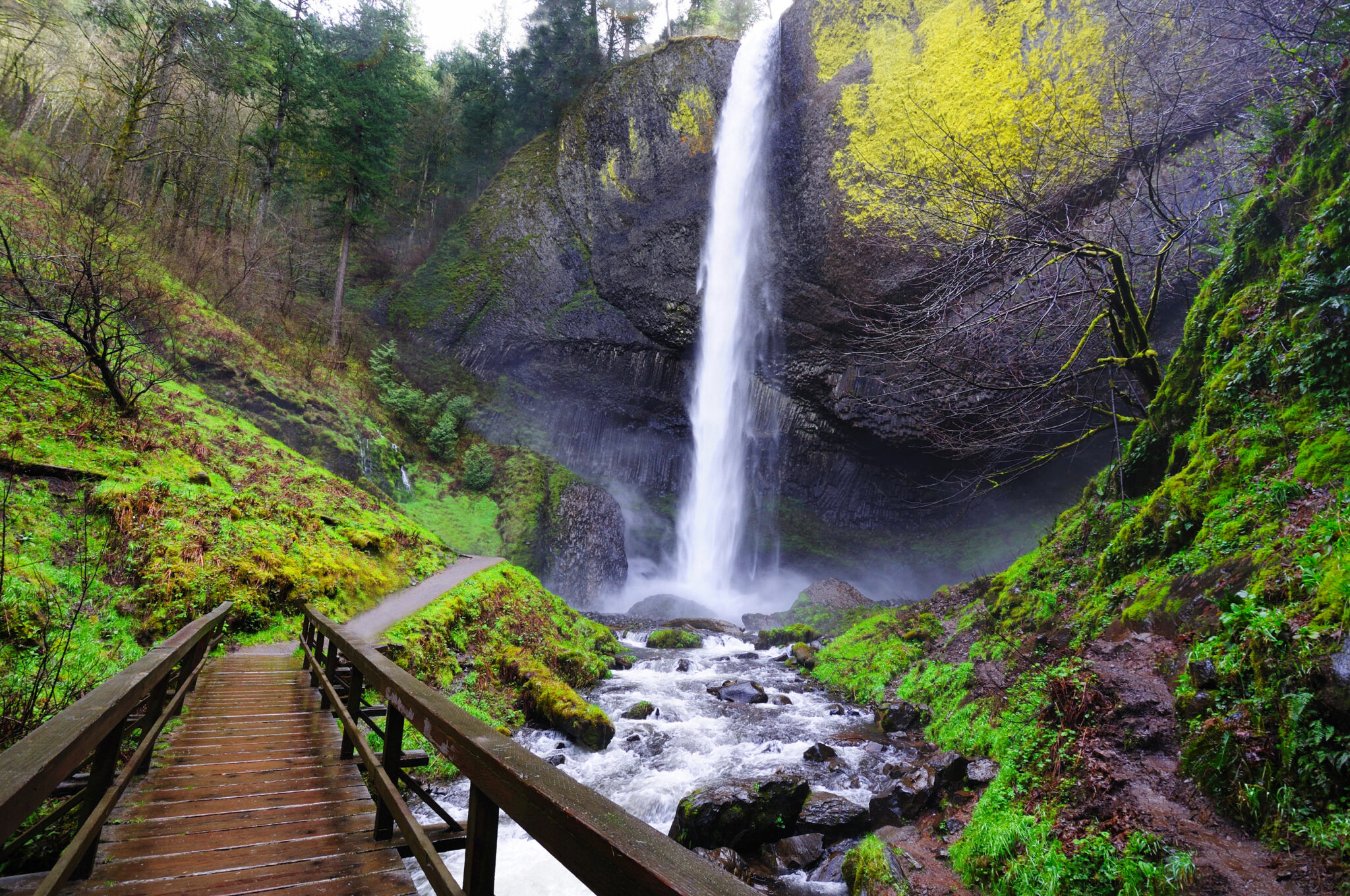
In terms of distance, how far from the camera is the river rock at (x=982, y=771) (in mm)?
5485

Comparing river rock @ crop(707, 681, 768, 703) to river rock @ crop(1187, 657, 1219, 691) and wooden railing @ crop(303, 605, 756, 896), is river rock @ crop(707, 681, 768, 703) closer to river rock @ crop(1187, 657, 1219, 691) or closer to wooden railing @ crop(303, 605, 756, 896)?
river rock @ crop(1187, 657, 1219, 691)

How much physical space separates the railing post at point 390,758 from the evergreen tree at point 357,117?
22275 mm

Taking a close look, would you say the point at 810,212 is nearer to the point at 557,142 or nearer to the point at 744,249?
the point at 744,249

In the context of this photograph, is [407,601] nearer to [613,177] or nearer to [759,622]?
[759,622]

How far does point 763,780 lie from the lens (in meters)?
5.57

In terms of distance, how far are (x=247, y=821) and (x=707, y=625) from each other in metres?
14.7

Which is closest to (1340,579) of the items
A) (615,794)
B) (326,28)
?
(615,794)

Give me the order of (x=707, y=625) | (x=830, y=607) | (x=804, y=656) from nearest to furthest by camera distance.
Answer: (x=804, y=656)
(x=830, y=607)
(x=707, y=625)

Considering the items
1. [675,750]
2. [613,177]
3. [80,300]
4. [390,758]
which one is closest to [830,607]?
[675,750]

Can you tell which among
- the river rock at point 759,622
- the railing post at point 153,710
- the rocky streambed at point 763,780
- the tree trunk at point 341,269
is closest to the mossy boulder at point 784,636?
the river rock at point 759,622

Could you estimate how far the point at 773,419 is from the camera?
23.2m

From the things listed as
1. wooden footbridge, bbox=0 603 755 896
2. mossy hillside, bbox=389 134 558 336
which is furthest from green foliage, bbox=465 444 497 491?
wooden footbridge, bbox=0 603 755 896

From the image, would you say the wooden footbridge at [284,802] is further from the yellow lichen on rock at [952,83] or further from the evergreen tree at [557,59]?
the evergreen tree at [557,59]

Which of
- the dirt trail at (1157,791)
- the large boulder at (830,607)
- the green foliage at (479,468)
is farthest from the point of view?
the green foliage at (479,468)
